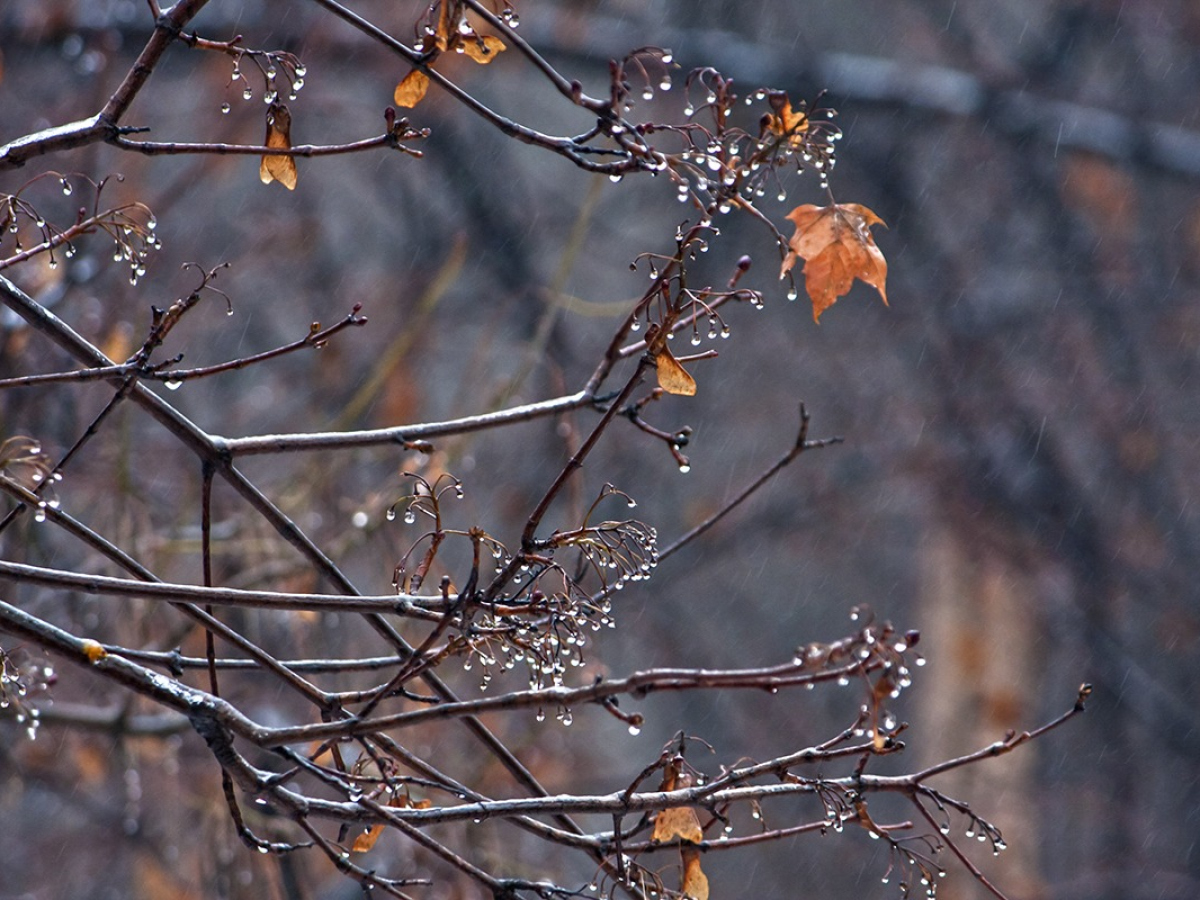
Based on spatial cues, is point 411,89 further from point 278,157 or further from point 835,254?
point 835,254

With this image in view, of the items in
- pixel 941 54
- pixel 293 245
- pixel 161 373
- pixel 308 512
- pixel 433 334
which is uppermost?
pixel 941 54

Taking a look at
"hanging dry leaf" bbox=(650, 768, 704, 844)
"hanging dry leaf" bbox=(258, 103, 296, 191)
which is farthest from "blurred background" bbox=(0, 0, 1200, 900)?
"hanging dry leaf" bbox=(650, 768, 704, 844)

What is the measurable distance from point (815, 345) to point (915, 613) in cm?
362

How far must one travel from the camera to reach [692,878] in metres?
1.38

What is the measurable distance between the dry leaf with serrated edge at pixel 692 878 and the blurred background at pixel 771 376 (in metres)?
1.54

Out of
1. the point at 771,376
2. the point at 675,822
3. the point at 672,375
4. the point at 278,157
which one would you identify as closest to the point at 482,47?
the point at 278,157

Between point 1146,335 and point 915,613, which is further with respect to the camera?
point 915,613

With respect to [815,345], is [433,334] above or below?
below

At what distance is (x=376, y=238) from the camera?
8.71 metres

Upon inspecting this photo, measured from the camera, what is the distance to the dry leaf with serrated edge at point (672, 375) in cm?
137

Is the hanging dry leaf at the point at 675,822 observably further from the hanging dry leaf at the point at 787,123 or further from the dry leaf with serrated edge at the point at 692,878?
the hanging dry leaf at the point at 787,123

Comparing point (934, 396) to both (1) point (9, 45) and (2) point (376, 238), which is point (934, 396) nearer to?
(2) point (376, 238)

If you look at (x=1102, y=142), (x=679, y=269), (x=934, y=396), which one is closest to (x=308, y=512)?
(x=679, y=269)

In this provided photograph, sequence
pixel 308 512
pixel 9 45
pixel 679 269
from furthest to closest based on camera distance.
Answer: pixel 9 45
pixel 308 512
pixel 679 269
